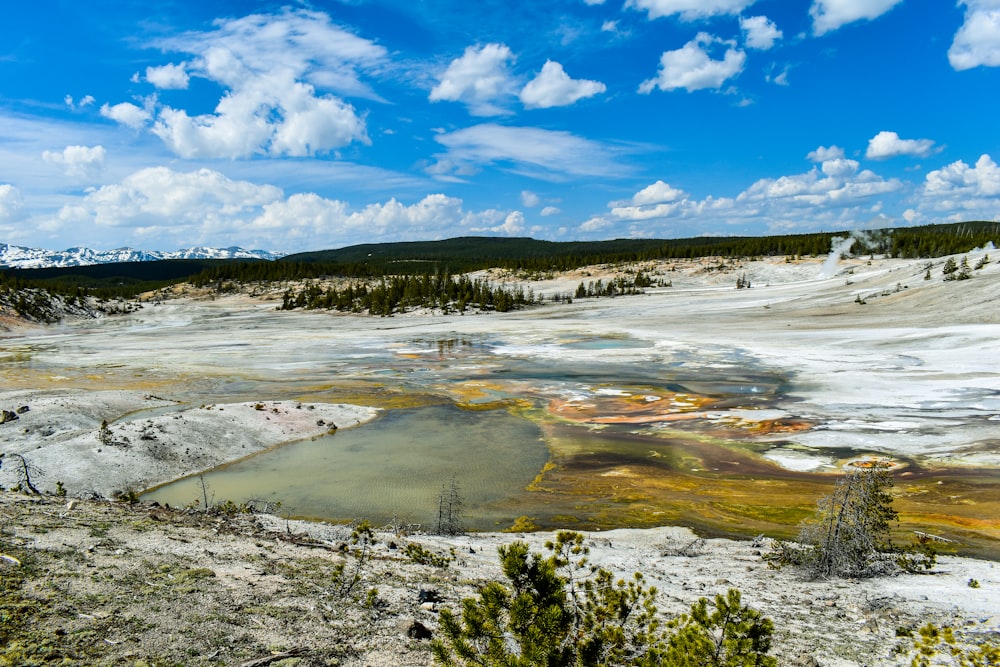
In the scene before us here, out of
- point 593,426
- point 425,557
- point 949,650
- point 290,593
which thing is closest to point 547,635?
point 290,593

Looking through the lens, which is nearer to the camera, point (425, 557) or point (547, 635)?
point (547, 635)

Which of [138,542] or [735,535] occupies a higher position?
[138,542]

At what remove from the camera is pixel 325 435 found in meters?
19.2

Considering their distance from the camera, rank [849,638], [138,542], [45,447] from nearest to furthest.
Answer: [849,638] < [138,542] < [45,447]

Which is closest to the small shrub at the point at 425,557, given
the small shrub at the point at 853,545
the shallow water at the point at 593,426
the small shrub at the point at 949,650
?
the shallow water at the point at 593,426

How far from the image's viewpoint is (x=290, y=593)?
618cm

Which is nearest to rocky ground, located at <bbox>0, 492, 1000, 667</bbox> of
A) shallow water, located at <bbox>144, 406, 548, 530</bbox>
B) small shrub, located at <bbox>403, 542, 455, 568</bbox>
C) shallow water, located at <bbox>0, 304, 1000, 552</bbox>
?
small shrub, located at <bbox>403, 542, 455, 568</bbox>

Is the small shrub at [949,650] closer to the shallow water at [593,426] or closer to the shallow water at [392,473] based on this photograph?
the shallow water at [593,426]

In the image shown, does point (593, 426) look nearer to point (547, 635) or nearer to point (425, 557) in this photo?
point (425, 557)

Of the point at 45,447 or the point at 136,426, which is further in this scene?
the point at 136,426

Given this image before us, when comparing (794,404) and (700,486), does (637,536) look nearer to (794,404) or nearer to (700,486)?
(700,486)

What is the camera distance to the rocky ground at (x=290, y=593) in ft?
16.0

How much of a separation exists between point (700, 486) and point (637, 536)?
397 cm

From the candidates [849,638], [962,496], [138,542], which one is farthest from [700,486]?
[138,542]
